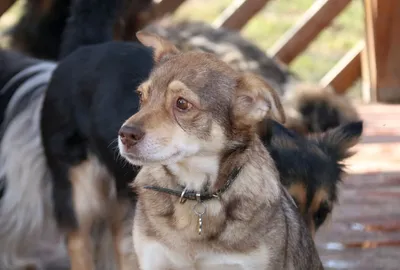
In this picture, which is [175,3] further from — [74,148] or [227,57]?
[74,148]

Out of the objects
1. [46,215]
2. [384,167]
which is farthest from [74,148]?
[384,167]

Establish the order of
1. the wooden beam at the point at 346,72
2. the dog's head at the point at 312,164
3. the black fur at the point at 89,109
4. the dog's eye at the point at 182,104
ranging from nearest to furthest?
the dog's eye at the point at 182,104, the black fur at the point at 89,109, the dog's head at the point at 312,164, the wooden beam at the point at 346,72

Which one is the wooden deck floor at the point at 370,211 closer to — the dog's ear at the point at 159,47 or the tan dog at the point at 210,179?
the tan dog at the point at 210,179

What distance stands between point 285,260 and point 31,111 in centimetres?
182

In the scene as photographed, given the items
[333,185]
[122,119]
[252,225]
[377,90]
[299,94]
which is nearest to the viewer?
[252,225]

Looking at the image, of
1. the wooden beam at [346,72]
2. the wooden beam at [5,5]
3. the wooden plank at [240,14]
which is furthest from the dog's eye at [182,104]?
the wooden beam at [346,72]

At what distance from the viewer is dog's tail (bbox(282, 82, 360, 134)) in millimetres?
5449

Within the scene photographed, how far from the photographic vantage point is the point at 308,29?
7.50 metres

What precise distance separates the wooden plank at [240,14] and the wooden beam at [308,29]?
0.37m

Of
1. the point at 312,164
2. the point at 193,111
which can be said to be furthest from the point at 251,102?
the point at 312,164

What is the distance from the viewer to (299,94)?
5.61 m

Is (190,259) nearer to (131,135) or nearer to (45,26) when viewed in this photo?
(131,135)

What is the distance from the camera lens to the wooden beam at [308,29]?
7.45 meters

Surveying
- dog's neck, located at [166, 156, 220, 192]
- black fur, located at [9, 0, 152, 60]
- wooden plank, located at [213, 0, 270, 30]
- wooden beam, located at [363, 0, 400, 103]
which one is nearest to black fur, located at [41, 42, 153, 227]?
dog's neck, located at [166, 156, 220, 192]
